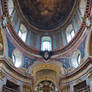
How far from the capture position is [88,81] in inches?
598

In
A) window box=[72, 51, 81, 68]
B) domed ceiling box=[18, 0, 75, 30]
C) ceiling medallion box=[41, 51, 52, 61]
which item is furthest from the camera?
domed ceiling box=[18, 0, 75, 30]

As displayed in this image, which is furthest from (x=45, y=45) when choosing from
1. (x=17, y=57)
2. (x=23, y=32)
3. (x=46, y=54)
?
(x=17, y=57)

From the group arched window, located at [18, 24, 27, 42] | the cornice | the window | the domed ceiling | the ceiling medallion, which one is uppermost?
the domed ceiling

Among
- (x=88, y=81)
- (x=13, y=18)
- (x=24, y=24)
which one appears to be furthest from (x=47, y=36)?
(x=88, y=81)

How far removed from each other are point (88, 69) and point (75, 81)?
2.42 meters

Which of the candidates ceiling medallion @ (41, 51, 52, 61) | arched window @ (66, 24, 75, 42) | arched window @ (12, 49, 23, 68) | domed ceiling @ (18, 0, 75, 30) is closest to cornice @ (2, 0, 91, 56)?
ceiling medallion @ (41, 51, 52, 61)

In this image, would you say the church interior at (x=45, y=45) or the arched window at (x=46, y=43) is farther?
the arched window at (x=46, y=43)

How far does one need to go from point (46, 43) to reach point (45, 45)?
0.47m

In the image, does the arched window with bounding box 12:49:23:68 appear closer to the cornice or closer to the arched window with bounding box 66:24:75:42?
the cornice

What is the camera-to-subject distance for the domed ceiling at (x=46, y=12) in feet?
79.3

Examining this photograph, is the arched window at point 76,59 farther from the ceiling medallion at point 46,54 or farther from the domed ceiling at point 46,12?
the domed ceiling at point 46,12

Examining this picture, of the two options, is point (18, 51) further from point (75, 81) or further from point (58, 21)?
point (58, 21)

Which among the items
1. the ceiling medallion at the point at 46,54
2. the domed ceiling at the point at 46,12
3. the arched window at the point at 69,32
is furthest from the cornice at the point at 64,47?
the domed ceiling at the point at 46,12

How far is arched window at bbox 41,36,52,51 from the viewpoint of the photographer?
23316mm
